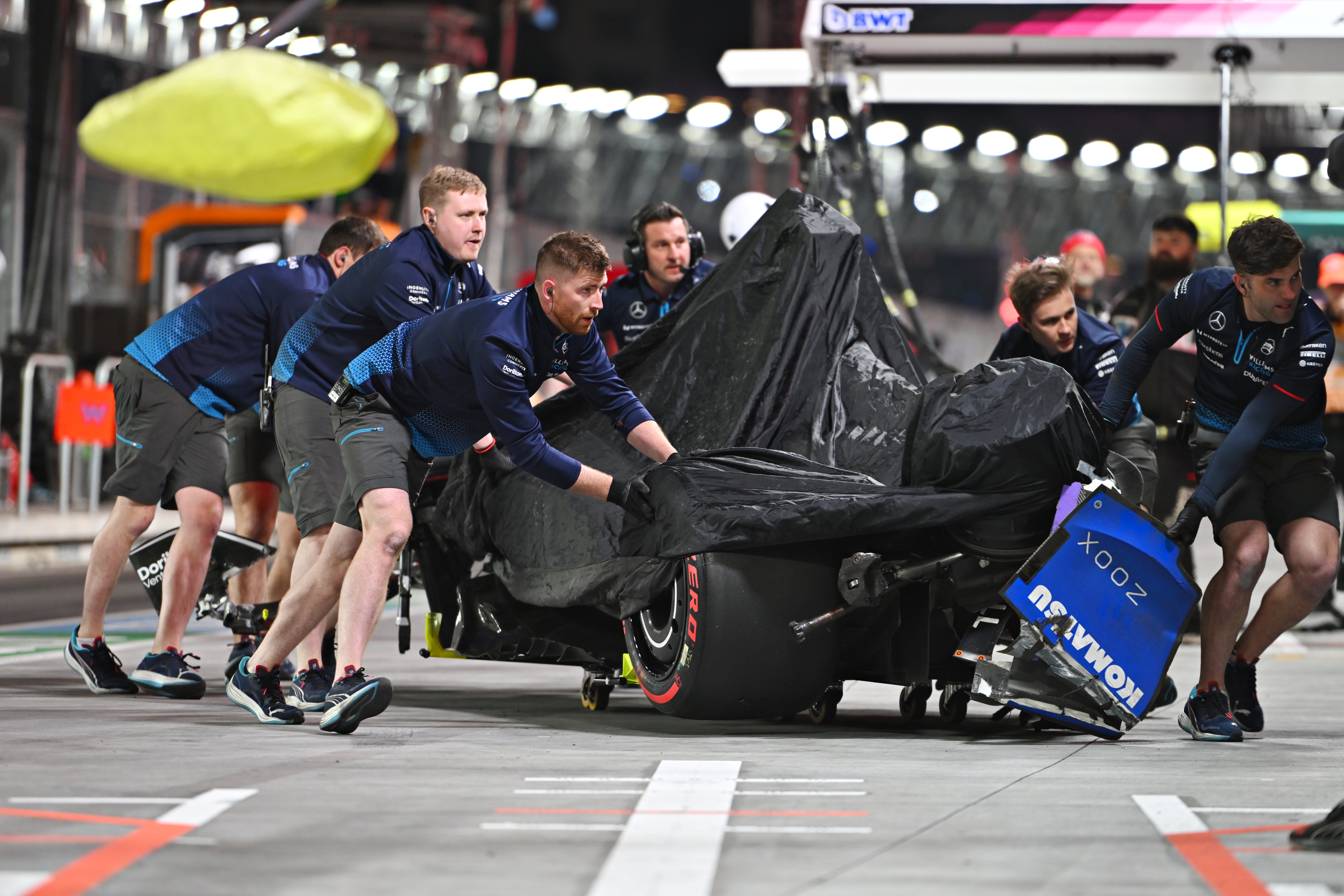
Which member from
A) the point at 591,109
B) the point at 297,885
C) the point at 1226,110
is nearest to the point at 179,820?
the point at 297,885

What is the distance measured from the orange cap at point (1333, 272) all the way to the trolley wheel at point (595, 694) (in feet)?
17.2

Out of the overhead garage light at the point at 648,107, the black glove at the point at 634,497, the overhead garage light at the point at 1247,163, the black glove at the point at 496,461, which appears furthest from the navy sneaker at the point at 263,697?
the overhead garage light at the point at 648,107

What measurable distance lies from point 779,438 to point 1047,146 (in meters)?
27.5

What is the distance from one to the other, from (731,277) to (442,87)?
1827 centimetres

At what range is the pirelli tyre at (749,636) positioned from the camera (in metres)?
5.08

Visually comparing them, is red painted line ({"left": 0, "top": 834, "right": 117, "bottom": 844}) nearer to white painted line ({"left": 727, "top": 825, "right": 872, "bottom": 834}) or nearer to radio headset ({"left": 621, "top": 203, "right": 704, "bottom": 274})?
white painted line ({"left": 727, "top": 825, "right": 872, "bottom": 834})

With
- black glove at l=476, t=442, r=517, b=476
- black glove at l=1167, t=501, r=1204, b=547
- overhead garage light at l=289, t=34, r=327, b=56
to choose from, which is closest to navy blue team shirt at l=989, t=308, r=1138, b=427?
black glove at l=1167, t=501, r=1204, b=547

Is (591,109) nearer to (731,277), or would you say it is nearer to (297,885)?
(731,277)

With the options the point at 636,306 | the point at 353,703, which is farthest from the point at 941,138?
the point at 353,703

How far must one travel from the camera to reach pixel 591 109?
32.8 m

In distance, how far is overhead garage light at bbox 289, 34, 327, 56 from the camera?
2291 cm

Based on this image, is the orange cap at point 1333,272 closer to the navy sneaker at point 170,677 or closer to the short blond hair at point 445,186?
the short blond hair at point 445,186

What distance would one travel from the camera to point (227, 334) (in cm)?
686

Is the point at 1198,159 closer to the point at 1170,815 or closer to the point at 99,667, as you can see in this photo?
the point at 99,667
